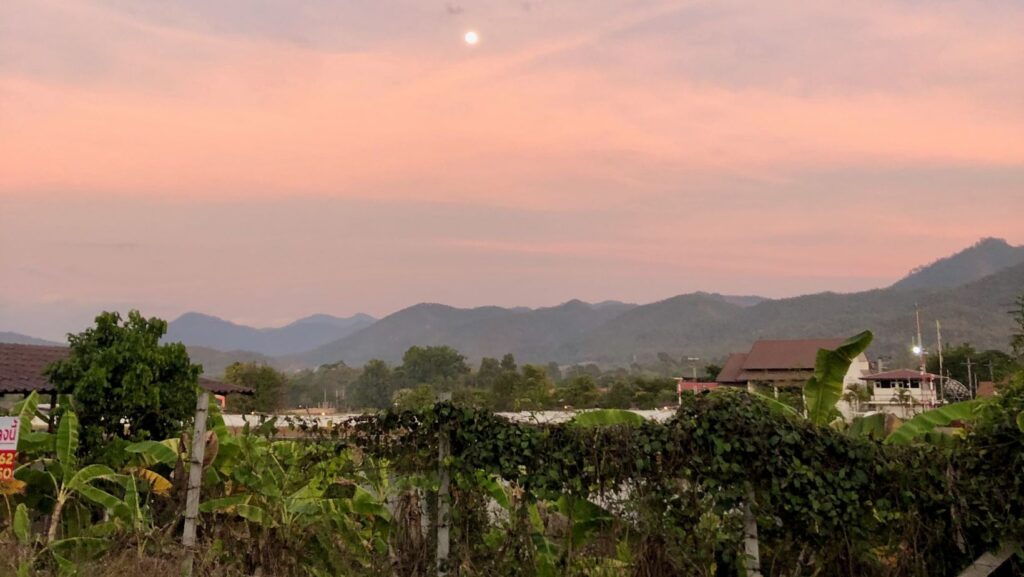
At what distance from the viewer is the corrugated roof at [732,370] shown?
73.4 m

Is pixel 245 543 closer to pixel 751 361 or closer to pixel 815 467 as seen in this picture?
pixel 815 467

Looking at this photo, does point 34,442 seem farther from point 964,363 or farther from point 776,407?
point 964,363

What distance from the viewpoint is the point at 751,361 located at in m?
73.5

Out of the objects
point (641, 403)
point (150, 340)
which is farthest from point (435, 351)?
point (150, 340)

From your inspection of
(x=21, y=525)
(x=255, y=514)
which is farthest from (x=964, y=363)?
(x=21, y=525)

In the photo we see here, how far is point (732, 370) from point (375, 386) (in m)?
76.0

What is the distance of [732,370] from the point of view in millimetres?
75438

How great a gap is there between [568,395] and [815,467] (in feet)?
211

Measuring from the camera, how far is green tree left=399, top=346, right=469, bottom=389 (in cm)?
13950

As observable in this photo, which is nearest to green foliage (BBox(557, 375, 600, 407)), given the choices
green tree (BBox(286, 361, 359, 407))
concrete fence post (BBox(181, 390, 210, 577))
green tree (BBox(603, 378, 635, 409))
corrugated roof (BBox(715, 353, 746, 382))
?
green tree (BBox(603, 378, 635, 409))

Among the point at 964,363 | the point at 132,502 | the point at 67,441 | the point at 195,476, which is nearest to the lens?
the point at 195,476

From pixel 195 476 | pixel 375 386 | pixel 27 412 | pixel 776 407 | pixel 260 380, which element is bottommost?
pixel 195 476

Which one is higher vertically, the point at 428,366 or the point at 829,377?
the point at 428,366

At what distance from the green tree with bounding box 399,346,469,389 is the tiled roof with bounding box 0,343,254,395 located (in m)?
121
